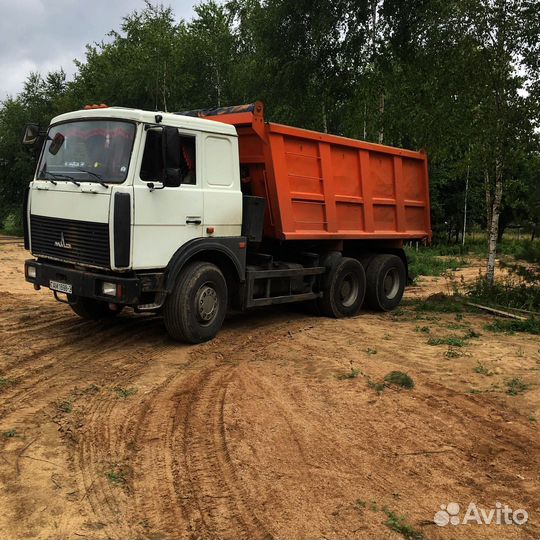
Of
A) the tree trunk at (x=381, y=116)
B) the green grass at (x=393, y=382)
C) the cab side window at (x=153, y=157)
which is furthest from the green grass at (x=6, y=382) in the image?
the tree trunk at (x=381, y=116)

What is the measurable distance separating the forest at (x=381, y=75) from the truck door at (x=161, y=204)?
15.4ft

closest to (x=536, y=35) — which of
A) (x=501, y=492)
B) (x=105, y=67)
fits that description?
(x=501, y=492)

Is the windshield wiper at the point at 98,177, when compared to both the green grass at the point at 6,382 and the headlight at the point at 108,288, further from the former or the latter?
the green grass at the point at 6,382

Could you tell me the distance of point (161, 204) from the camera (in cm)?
629

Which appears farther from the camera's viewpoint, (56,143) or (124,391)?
(56,143)

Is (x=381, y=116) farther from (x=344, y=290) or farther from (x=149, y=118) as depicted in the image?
(x=149, y=118)

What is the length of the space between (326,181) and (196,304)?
116 inches

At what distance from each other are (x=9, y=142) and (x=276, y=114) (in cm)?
2222

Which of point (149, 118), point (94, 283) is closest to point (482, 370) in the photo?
point (94, 283)

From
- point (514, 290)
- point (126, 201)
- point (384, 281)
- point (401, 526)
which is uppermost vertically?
point (126, 201)


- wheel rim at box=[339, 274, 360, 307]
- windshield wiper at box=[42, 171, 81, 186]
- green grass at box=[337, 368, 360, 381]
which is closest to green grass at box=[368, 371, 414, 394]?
green grass at box=[337, 368, 360, 381]

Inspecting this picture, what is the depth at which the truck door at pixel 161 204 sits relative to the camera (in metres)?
6.11

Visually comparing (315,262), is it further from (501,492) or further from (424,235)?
(501,492)

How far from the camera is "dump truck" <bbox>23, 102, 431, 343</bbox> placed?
6.11 meters
